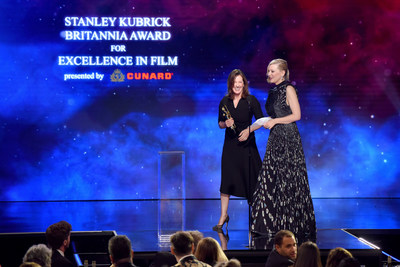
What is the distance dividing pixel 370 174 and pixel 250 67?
2.29 metres

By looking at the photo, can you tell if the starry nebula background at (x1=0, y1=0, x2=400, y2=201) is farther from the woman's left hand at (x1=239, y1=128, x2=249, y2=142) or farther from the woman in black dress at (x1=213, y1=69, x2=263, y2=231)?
the woman's left hand at (x1=239, y1=128, x2=249, y2=142)

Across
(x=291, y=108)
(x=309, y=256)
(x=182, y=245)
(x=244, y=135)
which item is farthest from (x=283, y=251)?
(x=244, y=135)

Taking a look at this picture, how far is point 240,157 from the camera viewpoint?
5387 millimetres

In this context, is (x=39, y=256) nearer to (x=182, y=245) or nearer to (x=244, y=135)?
(x=182, y=245)

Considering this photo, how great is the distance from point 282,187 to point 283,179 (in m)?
0.06

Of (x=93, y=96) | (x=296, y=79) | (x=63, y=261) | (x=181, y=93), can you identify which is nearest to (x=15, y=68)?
(x=93, y=96)

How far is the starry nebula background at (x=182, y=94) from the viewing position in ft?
29.6

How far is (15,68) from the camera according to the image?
907 cm

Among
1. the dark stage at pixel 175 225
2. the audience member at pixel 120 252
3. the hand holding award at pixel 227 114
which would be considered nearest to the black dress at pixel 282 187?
the dark stage at pixel 175 225

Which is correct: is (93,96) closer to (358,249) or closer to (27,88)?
(27,88)

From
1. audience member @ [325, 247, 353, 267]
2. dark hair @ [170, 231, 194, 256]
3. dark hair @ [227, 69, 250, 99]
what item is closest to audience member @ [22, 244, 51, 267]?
dark hair @ [170, 231, 194, 256]

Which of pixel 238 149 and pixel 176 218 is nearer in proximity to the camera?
pixel 238 149

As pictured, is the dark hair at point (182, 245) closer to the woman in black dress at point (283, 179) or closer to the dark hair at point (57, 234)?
the dark hair at point (57, 234)

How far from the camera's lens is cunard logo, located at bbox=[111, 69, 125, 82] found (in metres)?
8.94
